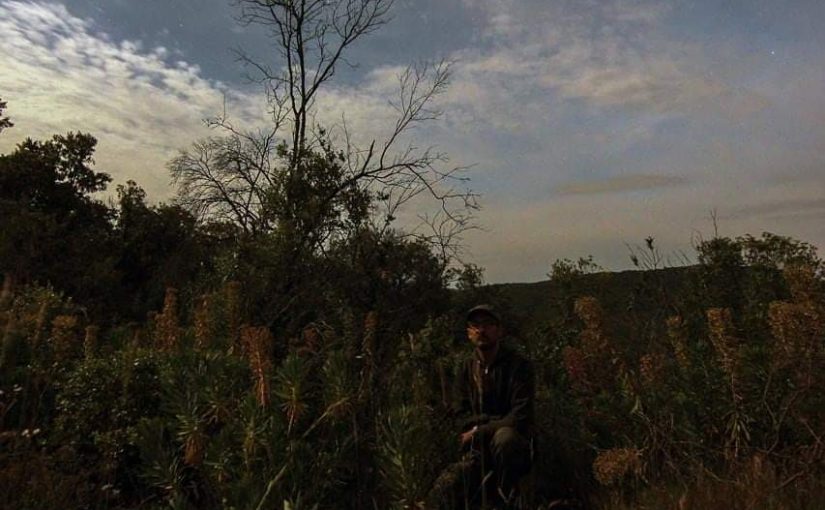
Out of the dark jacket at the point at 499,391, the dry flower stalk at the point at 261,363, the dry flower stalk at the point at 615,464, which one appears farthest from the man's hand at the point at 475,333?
the dry flower stalk at the point at 261,363

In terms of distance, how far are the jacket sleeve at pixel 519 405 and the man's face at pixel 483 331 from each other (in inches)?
10.4

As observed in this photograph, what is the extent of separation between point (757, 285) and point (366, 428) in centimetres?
484

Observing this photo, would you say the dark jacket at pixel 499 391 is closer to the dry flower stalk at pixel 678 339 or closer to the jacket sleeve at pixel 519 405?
the jacket sleeve at pixel 519 405

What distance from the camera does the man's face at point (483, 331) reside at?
4.87 m

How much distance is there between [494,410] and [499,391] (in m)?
0.14

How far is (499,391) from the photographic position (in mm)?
4852

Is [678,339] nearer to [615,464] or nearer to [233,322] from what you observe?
[615,464]

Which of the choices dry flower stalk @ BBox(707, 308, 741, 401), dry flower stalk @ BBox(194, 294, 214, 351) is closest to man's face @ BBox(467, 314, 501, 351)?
dry flower stalk @ BBox(707, 308, 741, 401)

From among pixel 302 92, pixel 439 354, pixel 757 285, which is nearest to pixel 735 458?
pixel 439 354

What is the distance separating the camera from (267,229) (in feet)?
40.3

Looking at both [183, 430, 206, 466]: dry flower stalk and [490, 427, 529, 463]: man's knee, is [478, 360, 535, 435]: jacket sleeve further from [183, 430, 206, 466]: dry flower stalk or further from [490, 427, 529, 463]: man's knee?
[183, 430, 206, 466]: dry flower stalk

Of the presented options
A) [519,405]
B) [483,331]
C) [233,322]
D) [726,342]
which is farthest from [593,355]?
[233,322]

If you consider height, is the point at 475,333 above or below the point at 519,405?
above

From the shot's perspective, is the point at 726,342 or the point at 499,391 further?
the point at 499,391
